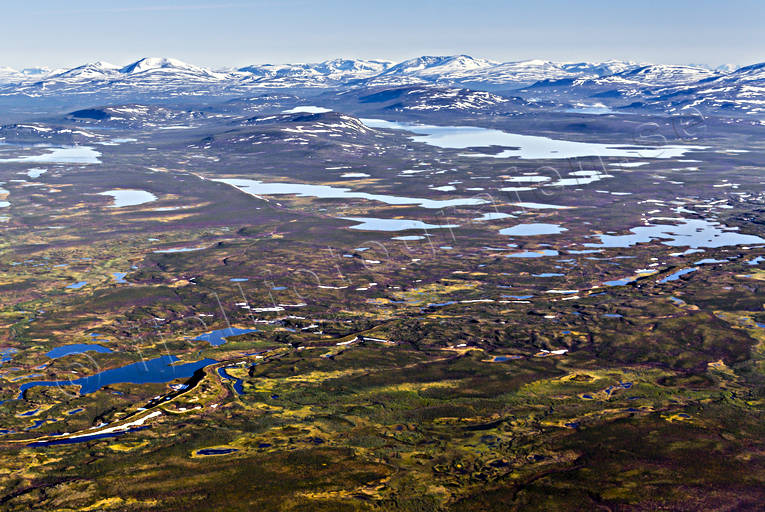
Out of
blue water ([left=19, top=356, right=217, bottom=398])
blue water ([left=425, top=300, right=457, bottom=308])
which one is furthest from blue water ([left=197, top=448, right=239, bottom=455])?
blue water ([left=425, top=300, right=457, bottom=308])

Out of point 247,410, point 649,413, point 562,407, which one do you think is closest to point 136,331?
point 247,410

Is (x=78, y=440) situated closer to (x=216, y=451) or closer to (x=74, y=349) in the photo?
(x=216, y=451)

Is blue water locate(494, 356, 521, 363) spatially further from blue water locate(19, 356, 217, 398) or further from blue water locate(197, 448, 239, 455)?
blue water locate(197, 448, 239, 455)

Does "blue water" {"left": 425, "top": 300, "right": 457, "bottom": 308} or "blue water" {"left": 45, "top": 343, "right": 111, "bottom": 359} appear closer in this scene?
"blue water" {"left": 45, "top": 343, "right": 111, "bottom": 359}

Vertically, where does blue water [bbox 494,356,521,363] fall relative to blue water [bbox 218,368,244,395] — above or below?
below

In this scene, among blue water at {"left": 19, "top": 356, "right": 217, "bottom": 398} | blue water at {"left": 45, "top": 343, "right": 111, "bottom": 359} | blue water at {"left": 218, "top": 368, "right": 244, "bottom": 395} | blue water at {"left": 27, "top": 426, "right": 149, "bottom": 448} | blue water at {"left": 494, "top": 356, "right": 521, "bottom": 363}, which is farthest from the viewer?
blue water at {"left": 45, "top": 343, "right": 111, "bottom": 359}

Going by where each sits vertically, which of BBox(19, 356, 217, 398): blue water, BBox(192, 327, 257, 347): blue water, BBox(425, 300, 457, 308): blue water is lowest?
BBox(425, 300, 457, 308): blue water

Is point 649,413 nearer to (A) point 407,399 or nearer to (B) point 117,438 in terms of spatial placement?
(A) point 407,399
